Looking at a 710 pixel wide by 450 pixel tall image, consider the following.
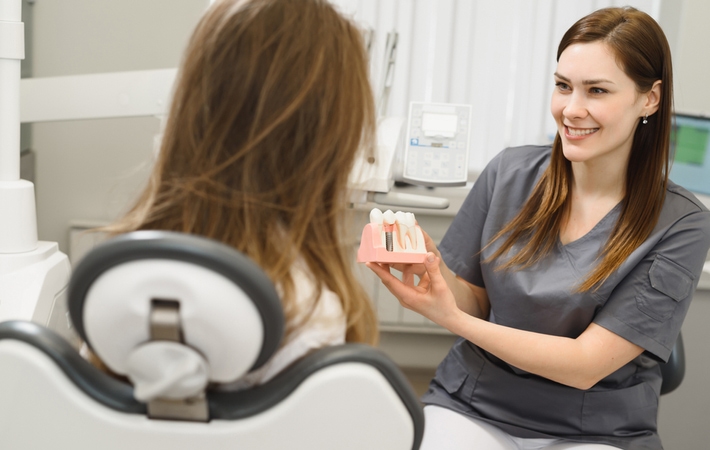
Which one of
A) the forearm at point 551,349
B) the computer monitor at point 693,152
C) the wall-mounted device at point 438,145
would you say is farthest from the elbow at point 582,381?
the computer monitor at point 693,152

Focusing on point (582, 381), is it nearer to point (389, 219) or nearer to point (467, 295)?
point (467, 295)

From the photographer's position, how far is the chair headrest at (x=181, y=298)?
0.54m

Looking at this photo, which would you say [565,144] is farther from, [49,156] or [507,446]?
[49,156]

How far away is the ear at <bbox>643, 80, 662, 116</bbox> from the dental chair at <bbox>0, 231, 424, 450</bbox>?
2.80ft

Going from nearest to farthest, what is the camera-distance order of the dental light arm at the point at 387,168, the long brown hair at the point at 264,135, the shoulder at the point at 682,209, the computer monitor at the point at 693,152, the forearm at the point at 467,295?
the long brown hair at the point at 264,135
the shoulder at the point at 682,209
the forearm at the point at 467,295
the dental light arm at the point at 387,168
the computer monitor at the point at 693,152

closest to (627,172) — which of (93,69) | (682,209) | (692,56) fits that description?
(682,209)

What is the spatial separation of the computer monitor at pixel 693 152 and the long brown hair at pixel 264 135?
62.7 inches

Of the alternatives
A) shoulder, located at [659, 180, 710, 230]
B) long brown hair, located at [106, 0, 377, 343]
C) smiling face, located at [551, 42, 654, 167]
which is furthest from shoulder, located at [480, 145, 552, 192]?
long brown hair, located at [106, 0, 377, 343]

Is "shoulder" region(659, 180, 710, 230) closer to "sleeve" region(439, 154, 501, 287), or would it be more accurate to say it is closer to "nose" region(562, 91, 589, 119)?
"nose" region(562, 91, 589, 119)

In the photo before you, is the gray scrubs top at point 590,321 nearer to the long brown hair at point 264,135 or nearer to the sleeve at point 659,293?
the sleeve at point 659,293

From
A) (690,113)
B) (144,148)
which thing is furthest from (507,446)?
(144,148)

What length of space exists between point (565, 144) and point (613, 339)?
1.15 ft

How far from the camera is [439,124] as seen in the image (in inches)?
72.7

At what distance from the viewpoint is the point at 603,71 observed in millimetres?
1212
